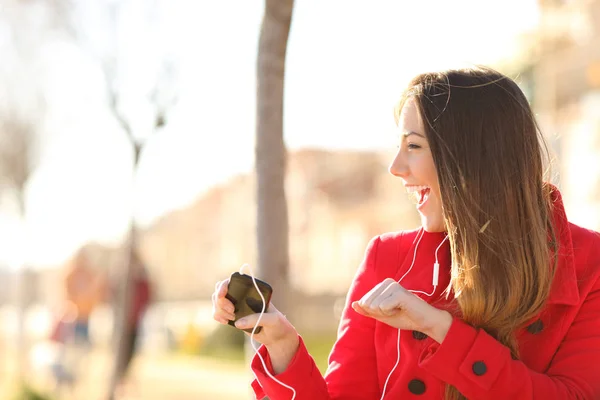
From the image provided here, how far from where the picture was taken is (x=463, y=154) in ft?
8.64

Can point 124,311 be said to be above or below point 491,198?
below

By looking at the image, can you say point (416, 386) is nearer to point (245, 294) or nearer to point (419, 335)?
point (419, 335)

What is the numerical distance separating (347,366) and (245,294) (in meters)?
0.40

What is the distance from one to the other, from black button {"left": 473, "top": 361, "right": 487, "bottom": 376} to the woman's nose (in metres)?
0.55

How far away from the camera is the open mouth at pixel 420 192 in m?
2.71

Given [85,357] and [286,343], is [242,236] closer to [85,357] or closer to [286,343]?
[85,357]

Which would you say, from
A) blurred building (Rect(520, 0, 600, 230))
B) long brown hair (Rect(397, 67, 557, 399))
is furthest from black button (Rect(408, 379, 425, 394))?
blurred building (Rect(520, 0, 600, 230))

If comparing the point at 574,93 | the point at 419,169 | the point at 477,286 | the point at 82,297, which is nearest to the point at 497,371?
the point at 477,286

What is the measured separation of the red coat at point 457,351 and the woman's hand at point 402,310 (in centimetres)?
4

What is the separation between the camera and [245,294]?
2.67 metres

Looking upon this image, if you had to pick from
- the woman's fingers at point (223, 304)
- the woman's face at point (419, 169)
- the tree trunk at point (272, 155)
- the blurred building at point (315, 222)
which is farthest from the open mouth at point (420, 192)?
the blurred building at point (315, 222)

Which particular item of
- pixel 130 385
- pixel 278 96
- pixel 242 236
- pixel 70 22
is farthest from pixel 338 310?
pixel 242 236

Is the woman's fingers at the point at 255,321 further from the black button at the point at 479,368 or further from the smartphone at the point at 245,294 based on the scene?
the black button at the point at 479,368

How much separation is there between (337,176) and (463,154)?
36.9 m
